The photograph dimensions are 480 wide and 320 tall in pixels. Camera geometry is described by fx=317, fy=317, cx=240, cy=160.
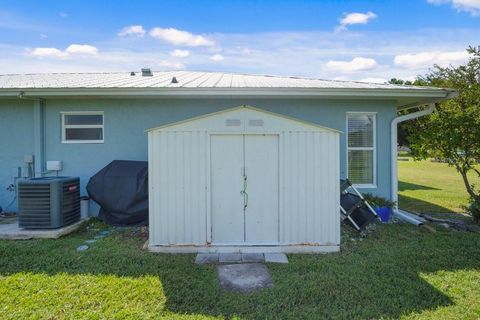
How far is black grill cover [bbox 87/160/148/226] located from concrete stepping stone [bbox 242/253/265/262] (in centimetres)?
259

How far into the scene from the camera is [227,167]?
5145 mm

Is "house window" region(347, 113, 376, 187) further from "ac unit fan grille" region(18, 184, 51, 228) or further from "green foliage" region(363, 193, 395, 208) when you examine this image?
"ac unit fan grille" region(18, 184, 51, 228)

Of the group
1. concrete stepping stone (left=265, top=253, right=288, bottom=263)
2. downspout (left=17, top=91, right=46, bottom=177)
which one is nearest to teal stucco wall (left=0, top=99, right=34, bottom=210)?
downspout (left=17, top=91, right=46, bottom=177)

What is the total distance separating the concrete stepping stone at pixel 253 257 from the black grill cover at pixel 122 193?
2.59 meters

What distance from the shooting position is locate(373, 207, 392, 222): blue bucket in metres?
6.84

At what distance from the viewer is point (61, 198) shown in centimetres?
592

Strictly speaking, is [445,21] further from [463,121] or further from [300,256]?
[300,256]

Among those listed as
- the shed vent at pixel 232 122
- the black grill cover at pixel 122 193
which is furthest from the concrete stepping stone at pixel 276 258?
the black grill cover at pixel 122 193

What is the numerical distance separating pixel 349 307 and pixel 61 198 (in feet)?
17.2

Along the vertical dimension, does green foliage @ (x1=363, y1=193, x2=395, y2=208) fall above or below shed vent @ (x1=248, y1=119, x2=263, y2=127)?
below

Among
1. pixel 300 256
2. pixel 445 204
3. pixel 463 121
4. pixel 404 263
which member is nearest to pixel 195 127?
pixel 300 256

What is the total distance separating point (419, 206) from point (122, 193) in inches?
315

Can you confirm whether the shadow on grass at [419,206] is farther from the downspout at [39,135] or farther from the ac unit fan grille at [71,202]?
the downspout at [39,135]

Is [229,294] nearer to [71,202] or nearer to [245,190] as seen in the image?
[245,190]
